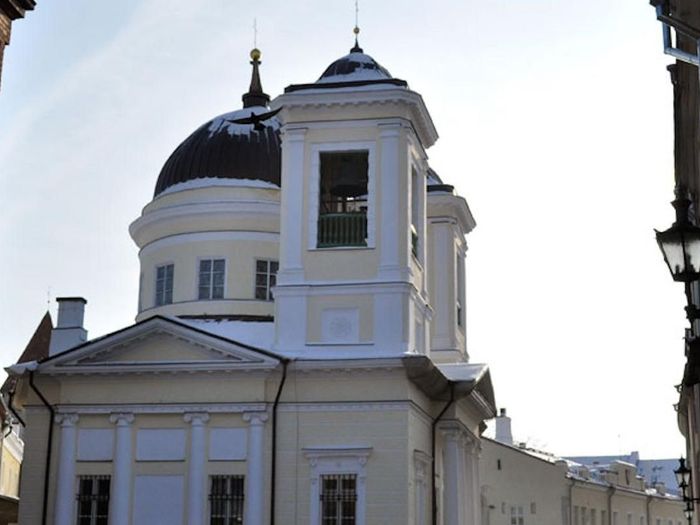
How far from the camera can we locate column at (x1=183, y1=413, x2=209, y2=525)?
1038 inches

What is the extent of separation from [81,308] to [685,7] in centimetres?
1811

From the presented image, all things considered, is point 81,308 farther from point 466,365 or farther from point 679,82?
point 679,82

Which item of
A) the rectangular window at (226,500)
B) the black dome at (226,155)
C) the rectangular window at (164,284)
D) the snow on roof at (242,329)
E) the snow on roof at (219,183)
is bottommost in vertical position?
the rectangular window at (226,500)

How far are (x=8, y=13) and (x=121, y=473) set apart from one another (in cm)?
1621

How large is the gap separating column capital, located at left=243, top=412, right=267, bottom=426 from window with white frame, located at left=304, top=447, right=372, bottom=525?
3.79 ft

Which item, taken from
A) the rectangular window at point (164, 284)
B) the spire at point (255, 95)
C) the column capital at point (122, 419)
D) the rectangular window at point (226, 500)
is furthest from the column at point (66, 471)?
the spire at point (255, 95)

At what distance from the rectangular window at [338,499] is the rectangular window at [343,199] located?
5.17 metres

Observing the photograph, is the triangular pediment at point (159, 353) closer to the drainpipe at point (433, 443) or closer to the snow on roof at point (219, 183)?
the drainpipe at point (433, 443)

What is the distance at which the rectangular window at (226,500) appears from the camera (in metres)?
26.4

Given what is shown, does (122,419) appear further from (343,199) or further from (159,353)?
(343,199)

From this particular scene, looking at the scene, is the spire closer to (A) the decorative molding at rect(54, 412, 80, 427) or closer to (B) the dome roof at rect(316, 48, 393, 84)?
(B) the dome roof at rect(316, 48, 393, 84)

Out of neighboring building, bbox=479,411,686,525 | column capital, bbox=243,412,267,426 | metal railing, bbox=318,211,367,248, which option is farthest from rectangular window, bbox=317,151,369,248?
neighboring building, bbox=479,411,686,525

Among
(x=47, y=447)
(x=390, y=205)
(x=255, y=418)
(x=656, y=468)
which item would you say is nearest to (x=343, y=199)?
(x=390, y=205)

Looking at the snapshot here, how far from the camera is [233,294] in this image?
31938 millimetres
